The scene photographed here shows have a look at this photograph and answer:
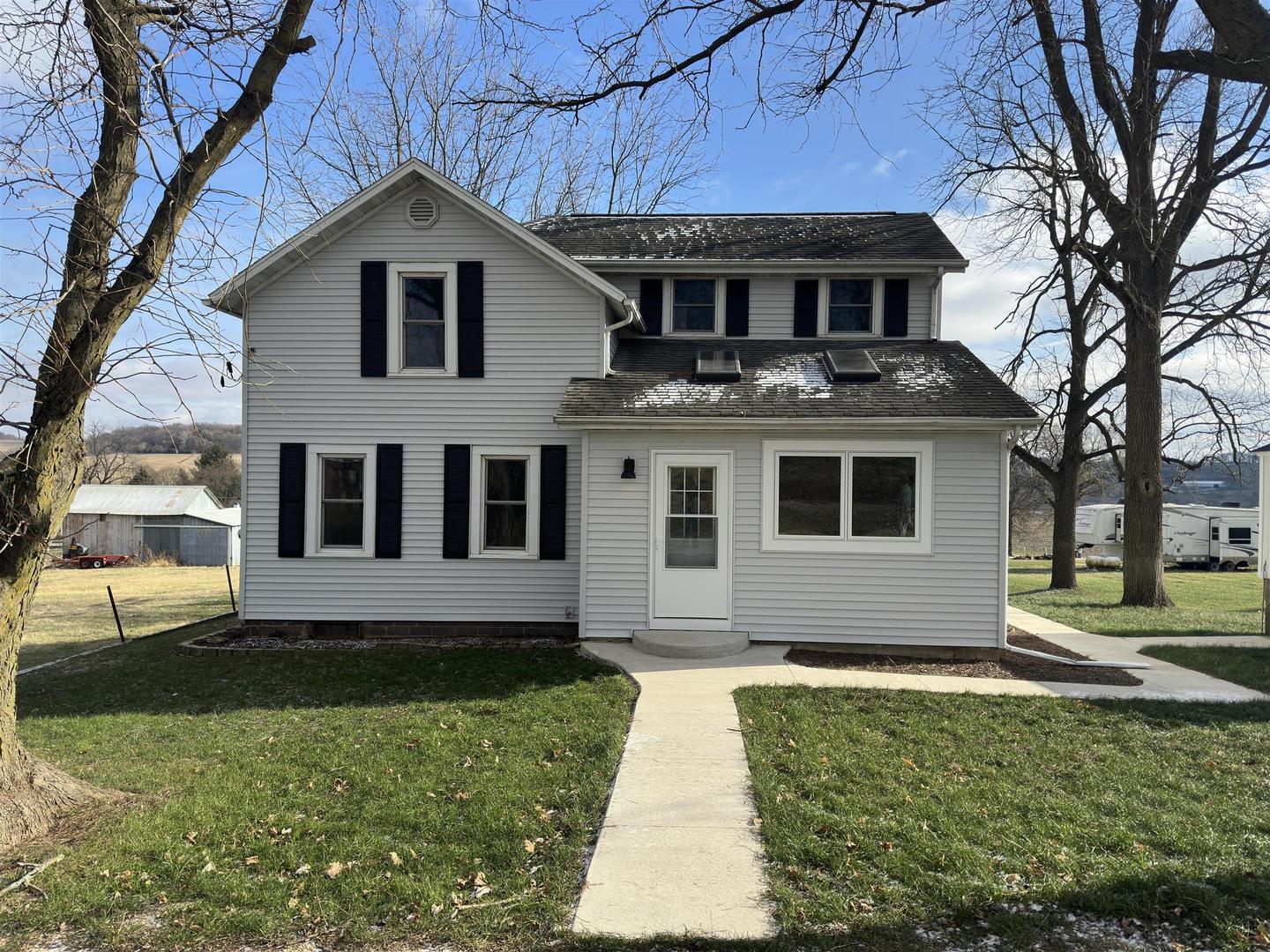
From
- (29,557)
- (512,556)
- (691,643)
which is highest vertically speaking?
(29,557)

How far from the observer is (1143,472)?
1540 centimetres

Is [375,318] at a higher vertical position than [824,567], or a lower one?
higher

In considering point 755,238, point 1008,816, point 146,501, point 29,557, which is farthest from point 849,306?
point 146,501

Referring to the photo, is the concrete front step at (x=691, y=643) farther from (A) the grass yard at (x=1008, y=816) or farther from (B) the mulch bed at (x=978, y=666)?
(A) the grass yard at (x=1008, y=816)

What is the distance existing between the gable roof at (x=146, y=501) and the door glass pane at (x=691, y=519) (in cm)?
3462

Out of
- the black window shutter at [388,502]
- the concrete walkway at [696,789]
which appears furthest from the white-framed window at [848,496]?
the black window shutter at [388,502]

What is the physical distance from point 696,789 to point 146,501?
134 ft

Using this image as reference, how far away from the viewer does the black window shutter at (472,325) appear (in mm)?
10641

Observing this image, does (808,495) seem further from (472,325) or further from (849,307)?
(472,325)

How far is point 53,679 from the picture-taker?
884 centimetres

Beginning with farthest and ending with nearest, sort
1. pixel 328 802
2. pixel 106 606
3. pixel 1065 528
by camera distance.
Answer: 1. pixel 1065 528
2. pixel 106 606
3. pixel 328 802

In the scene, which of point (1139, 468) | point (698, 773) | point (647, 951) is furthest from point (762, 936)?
point (1139, 468)

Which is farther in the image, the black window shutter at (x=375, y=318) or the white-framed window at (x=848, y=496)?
the black window shutter at (x=375, y=318)

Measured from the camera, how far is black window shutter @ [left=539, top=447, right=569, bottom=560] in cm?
1050
